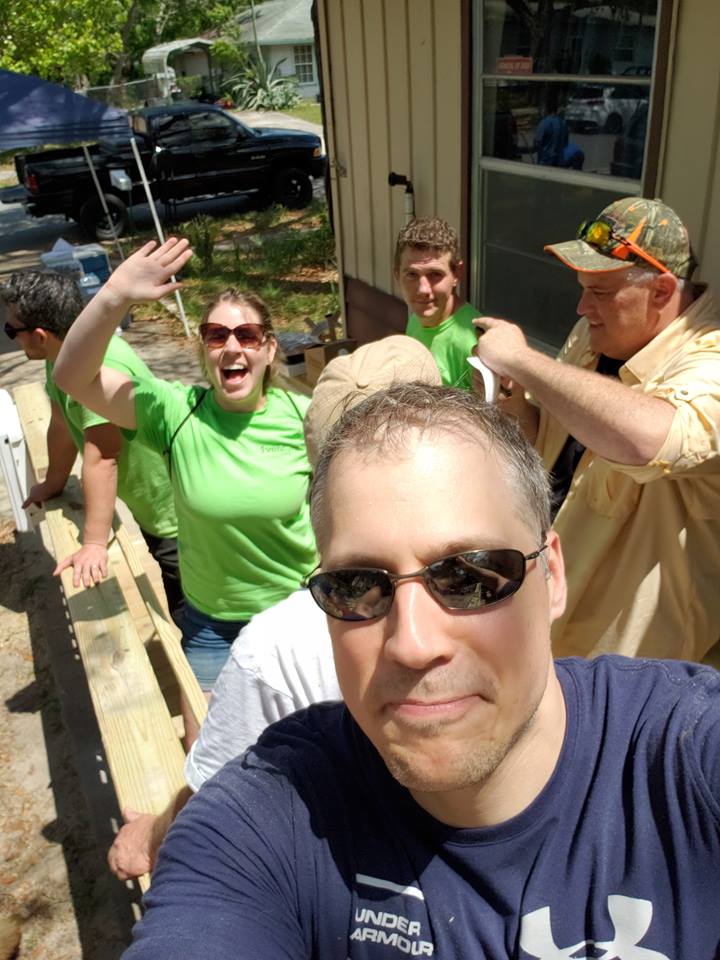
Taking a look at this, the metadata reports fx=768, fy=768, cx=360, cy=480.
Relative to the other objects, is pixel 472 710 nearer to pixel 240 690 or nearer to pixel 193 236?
pixel 240 690

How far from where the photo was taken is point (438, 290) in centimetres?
324

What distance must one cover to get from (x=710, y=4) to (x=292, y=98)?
3589 cm

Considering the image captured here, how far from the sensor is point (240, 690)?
1416mm

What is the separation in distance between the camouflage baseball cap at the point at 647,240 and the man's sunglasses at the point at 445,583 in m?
1.27

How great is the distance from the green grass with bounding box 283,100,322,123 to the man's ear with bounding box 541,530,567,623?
30697 millimetres

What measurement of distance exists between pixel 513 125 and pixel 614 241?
8.97 feet

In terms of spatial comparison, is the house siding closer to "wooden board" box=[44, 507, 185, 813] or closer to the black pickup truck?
"wooden board" box=[44, 507, 185, 813]

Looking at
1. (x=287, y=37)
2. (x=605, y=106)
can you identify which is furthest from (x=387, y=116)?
(x=287, y=37)

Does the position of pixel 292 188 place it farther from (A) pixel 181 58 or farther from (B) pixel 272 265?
(A) pixel 181 58

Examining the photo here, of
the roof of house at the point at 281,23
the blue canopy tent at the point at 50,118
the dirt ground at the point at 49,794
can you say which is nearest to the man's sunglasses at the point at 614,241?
the dirt ground at the point at 49,794

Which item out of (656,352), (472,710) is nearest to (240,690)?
(472,710)

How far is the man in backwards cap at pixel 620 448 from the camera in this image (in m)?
1.76

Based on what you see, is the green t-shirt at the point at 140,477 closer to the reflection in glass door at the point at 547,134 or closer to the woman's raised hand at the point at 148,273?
the woman's raised hand at the point at 148,273

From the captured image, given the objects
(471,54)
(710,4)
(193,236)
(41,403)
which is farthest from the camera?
(193,236)
